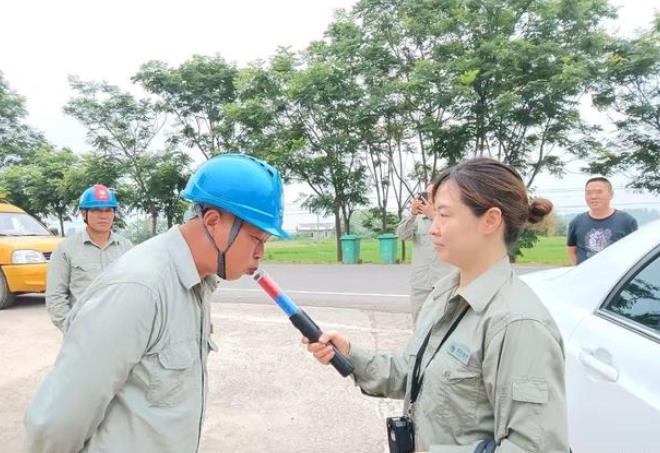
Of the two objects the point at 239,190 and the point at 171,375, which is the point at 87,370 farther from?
the point at 239,190

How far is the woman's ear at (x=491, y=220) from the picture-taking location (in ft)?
4.90

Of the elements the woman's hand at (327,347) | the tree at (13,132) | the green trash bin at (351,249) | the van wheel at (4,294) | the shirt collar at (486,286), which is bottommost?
the green trash bin at (351,249)

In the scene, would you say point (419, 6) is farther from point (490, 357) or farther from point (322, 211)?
point (490, 357)

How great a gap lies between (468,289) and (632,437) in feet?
2.62

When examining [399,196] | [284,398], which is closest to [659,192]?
[399,196]

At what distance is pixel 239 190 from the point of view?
148cm

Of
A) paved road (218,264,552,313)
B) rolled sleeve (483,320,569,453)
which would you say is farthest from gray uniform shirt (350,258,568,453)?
paved road (218,264,552,313)

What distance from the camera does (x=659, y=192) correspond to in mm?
12766

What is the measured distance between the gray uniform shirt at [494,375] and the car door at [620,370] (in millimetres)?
644

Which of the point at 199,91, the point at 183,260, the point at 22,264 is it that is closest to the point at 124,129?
the point at 199,91

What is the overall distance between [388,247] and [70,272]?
11.2 m

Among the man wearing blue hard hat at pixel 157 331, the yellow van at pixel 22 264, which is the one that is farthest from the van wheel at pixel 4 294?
the man wearing blue hard hat at pixel 157 331

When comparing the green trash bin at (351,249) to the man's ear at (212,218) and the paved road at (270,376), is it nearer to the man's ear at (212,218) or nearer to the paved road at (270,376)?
the paved road at (270,376)

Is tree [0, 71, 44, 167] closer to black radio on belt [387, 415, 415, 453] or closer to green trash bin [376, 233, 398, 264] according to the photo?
green trash bin [376, 233, 398, 264]
